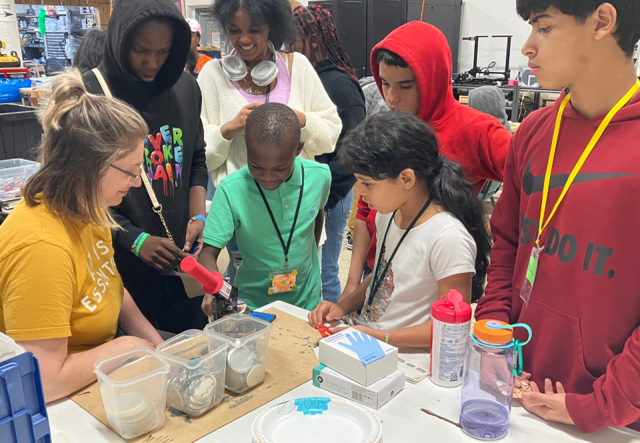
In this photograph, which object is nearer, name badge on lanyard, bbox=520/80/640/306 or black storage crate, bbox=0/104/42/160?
name badge on lanyard, bbox=520/80/640/306

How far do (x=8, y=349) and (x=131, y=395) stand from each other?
0.86 ft

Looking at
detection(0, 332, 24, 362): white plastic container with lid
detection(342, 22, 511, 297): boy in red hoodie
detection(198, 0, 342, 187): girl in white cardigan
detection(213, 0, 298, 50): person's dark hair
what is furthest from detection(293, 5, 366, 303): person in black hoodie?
detection(0, 332, 24, 362): white plastic container with lid

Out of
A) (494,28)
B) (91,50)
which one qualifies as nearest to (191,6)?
(494,28)

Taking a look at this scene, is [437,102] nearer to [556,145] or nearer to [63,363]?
[556,145]

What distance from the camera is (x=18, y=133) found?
9.64ft

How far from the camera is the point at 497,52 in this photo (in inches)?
243

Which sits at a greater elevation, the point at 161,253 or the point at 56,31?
the point at 56,31

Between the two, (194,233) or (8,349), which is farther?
(194,233)

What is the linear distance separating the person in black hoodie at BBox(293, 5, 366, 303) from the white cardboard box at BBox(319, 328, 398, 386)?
1.18 meters

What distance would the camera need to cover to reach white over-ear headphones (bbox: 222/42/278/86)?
183 centimetres

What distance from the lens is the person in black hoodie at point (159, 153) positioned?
4.85 ft

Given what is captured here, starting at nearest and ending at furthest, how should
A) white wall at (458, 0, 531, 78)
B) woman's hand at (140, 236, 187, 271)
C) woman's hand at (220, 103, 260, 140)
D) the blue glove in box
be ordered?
1. the blue glove in box
2. woman's hand at (140, 236, 187, 271)
3. woman's hand at (220, 103, 260, 140)
4. white wall at (458, 0, 531, 78)

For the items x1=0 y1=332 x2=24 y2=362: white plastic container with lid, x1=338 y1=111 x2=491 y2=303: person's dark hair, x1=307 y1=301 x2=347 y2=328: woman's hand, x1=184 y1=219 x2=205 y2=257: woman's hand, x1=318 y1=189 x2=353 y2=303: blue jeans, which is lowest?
x1=318 y1=189 x2=353 y2=303: blue jeans

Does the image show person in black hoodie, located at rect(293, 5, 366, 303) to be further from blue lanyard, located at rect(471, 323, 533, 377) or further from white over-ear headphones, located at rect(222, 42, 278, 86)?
blue lanyard, located at rect(471, 323, 533, 377)
